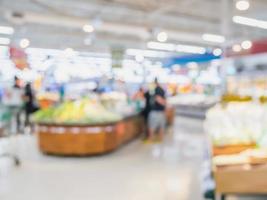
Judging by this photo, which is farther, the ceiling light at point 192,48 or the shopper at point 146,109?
the ceiling light at point 192,48


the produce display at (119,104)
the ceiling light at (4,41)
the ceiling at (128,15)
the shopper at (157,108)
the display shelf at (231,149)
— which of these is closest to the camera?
the display shelf at (231,149)

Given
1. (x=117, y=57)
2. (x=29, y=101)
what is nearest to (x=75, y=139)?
(x=29, y=101)

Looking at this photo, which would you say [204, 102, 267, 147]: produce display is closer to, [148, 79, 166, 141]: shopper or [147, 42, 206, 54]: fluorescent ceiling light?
[148, 79, 166, 141]: shopper

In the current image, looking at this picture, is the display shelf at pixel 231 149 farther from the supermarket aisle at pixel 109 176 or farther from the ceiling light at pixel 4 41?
the ceiling light at pixel 4 41

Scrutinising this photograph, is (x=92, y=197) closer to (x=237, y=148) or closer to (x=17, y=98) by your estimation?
(x=237, y=148)

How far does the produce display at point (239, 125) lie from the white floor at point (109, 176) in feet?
4.75

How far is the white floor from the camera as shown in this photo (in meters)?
5.21

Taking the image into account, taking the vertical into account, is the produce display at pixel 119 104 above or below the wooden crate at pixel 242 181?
above

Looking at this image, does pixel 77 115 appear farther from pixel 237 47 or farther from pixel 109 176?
pixel 237 47

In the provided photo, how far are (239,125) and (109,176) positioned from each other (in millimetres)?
3022

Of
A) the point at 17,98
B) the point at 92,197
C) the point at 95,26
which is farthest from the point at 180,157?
the point at 95,26

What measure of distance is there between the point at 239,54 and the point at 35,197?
920 cm

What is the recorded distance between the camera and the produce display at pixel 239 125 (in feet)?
11.9

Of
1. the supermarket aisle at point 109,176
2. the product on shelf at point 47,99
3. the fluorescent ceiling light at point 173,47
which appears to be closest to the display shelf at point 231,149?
the supermarket aisle at point 109,176
